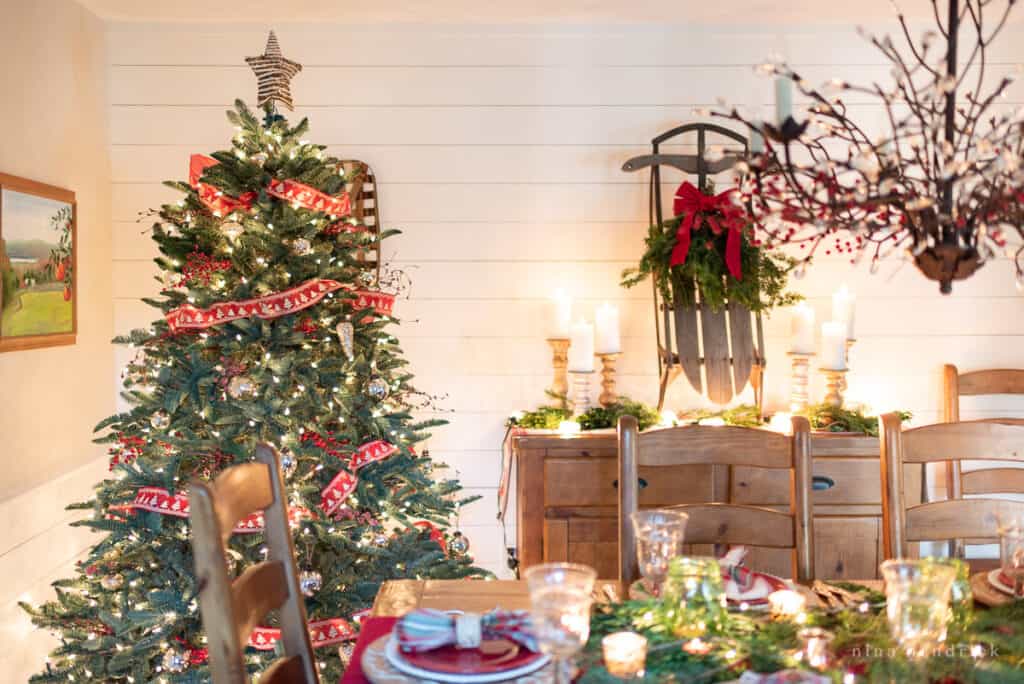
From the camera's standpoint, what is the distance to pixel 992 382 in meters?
3.54

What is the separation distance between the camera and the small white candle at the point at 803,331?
133 inches

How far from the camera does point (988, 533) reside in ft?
6.45

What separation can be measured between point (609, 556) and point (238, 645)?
6.83ft

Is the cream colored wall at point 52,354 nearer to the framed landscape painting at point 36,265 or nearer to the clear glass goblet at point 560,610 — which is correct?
the framed landscape painting at point 36,265

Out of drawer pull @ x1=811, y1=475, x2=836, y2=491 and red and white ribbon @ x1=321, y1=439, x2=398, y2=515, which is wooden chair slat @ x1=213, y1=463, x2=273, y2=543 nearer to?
red and white ribbon @ x1=321, y1=439, x2=398, y2=515

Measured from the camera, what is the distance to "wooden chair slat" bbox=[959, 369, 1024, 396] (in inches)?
139

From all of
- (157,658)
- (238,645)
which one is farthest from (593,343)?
(238,645)

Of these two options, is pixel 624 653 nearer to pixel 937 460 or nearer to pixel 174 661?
pixel 937 460

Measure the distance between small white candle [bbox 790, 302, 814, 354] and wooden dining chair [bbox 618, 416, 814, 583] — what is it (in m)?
1.41

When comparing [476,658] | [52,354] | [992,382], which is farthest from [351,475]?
[992,382]

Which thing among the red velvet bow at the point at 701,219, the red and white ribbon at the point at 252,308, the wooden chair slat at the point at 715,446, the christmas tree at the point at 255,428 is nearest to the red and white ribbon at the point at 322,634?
the christmas tree at the point at 255,428

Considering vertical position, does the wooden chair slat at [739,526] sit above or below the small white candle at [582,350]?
below

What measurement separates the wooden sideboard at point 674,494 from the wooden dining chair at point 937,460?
3.68ft

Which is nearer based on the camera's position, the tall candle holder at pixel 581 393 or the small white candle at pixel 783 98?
the small white candle at pixel 783 98
